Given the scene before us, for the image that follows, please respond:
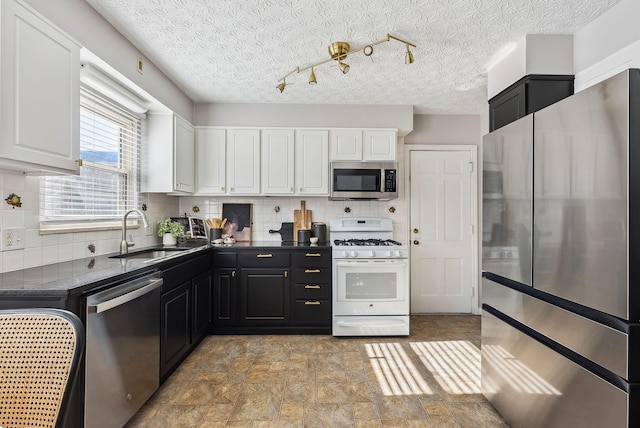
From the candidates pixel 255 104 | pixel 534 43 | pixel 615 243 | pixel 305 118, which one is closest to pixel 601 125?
pixel 615 243

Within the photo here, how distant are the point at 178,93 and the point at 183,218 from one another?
1.33 meters

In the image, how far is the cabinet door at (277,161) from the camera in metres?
3.72

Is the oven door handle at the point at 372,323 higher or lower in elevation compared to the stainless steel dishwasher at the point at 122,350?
lower

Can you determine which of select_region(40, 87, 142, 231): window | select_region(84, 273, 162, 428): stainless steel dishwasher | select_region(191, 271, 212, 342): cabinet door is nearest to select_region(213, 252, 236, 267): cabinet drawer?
select_region(191, 271, 212, 342): cabinet door

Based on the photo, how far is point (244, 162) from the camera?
147 inches

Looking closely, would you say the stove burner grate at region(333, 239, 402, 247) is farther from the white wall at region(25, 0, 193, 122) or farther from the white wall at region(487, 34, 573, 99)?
the white wall at region(25, 0, 193, 122)

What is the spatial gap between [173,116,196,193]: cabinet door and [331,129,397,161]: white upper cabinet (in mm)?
1554

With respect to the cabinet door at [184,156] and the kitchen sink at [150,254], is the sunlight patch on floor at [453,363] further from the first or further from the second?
the cabinet door at [184,156]

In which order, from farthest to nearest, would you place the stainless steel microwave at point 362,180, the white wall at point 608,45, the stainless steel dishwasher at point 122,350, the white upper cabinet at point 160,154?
the stainless steel microwave at point 362,180 < the white upper cabinet at point 160,154 < the white wall at point 608,45 < the stainless steel dishwasher at point 122,350

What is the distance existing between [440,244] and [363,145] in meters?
1.59

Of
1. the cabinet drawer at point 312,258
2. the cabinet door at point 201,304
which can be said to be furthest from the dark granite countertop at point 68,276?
the cabinet drawer at point 312,258

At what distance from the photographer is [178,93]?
3.34m

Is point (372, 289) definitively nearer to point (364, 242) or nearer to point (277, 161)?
point (364, 242)

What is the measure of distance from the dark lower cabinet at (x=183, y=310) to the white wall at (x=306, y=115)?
160 cm
